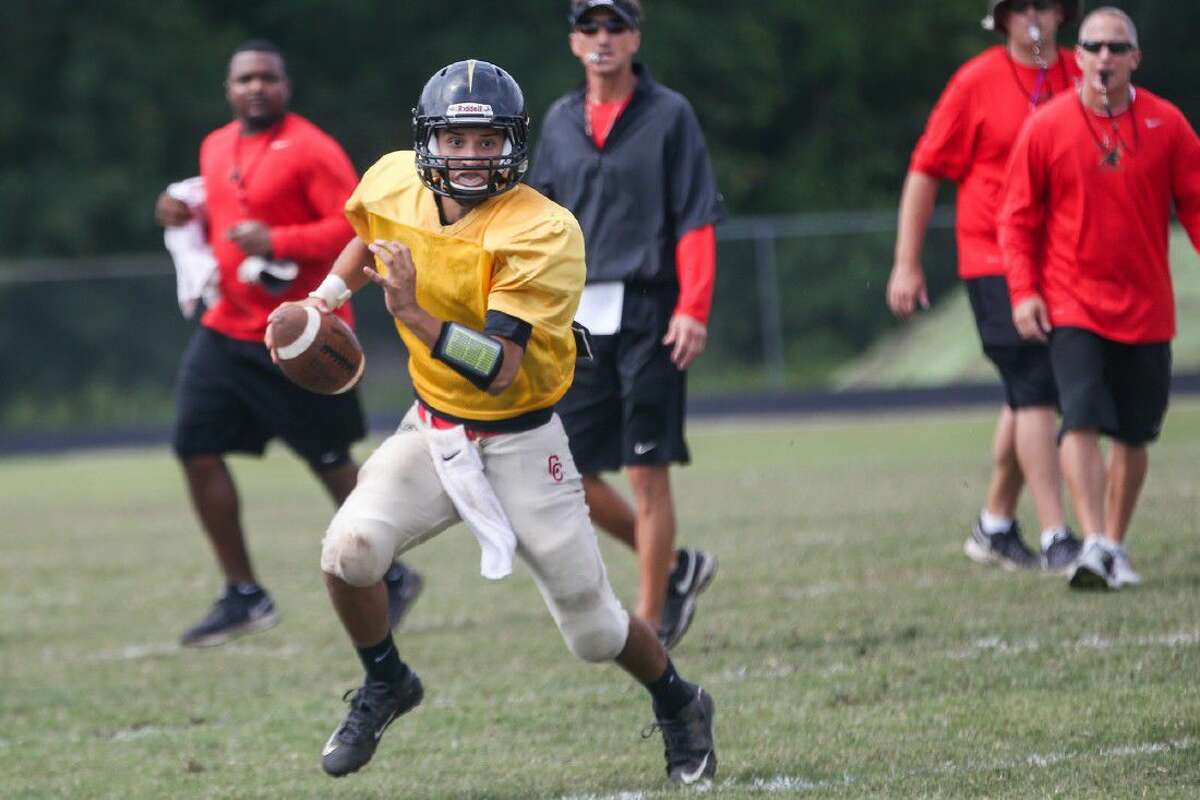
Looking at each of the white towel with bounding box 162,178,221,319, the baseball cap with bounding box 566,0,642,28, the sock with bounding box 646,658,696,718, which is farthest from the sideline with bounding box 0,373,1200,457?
the sock with bounding box 646,658,696,718

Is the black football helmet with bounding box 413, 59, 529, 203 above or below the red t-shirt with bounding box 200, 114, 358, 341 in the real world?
above

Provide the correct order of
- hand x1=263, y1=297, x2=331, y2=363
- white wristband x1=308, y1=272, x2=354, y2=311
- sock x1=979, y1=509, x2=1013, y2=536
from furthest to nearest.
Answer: sock x1=979, y1=509, x2=1013, y2=536 → white wristband x1=308, y1=272, x2=354, y2=311 → hand x1=263, y1=297, x2=331, y2=363

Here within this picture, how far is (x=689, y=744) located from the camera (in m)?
4.69

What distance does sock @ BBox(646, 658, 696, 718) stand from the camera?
4.75 metres

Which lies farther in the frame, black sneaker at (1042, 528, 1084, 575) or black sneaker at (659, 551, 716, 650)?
black sneaker at (1042, 528, 1084, 575)

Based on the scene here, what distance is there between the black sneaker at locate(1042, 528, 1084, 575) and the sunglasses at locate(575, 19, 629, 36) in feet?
7.99

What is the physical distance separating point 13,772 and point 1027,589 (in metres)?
3.44

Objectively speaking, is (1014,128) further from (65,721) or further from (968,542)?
(65,721)

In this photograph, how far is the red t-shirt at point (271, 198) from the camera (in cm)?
727

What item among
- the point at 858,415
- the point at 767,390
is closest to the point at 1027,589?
the point at 858,415

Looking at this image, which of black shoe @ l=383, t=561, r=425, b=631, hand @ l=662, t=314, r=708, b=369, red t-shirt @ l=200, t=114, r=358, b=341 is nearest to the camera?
hand @ l=662, t=314, r=708, b=369

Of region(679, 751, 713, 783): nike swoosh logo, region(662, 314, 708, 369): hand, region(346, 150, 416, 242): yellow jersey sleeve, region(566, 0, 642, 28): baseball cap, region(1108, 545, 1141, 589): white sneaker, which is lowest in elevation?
region(1108, 545, 1141, 589): white sneaker

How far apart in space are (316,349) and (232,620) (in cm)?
301

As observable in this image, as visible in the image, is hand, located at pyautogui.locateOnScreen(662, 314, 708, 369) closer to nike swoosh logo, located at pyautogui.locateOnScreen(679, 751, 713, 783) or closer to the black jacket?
the black jacket
